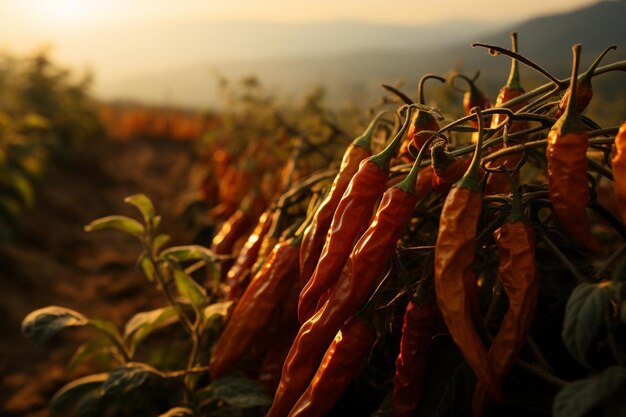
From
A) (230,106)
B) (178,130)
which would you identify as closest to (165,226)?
(230,106)

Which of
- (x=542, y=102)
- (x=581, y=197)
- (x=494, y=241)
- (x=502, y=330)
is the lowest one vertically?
(x=502, y=330)

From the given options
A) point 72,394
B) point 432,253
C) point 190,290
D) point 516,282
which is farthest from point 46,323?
point 516,282

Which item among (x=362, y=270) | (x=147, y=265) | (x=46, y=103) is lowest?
(x=147, y=265)

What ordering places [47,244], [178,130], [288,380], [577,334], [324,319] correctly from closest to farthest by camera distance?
[577,334] < [324,319] < [288,380] < [47,244] < [178,130]

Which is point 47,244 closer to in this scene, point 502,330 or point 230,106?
point 230,106

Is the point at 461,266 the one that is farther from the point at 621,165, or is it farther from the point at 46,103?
the point at 46,103

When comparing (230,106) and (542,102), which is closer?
(542,102)

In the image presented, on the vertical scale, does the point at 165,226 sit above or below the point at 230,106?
below

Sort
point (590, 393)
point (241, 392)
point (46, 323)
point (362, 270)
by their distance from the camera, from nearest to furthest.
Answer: point (590, 393) → point (362, 270) → point (241, 392) → point (46, 323)
